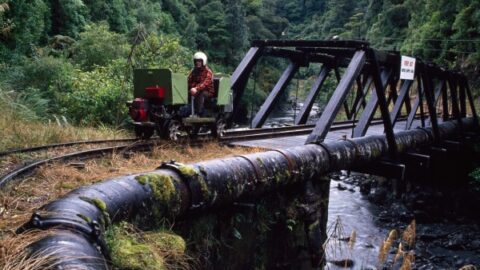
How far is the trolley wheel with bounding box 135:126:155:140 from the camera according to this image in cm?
827

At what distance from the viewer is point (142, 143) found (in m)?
7.69

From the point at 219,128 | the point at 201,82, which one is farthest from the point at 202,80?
the point at 219,128

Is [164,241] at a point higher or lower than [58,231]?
lower

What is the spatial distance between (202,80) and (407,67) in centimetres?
481

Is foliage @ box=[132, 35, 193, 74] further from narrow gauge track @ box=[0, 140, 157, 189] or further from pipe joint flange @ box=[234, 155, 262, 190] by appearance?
pipe joint flange @ box=[234, 155, 262, 190]

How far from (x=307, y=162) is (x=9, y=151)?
4.25 m

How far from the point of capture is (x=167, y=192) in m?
4.77

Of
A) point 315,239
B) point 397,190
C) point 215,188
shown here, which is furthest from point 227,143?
point 397,190

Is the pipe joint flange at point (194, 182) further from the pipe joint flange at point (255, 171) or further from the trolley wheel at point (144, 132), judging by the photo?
the trolley wheel at point (144, 132)

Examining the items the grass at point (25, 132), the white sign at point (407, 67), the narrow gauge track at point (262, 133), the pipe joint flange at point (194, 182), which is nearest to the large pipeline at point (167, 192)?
the pipe joint flange at point (194, 182)

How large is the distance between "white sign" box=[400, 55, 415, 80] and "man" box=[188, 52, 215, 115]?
433 centimetres

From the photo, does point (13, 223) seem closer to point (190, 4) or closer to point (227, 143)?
point (227, 143)

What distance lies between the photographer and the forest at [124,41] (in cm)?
1406

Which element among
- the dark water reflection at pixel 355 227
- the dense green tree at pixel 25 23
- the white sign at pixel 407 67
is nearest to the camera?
the white sign at pixel 407 67
